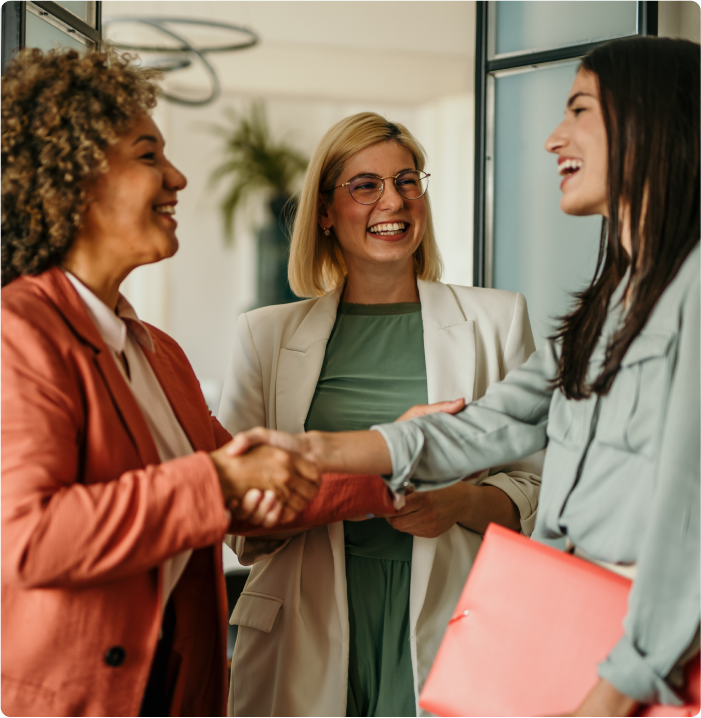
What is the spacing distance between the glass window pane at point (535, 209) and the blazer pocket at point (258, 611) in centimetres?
139

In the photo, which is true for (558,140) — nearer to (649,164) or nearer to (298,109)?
(649,164)

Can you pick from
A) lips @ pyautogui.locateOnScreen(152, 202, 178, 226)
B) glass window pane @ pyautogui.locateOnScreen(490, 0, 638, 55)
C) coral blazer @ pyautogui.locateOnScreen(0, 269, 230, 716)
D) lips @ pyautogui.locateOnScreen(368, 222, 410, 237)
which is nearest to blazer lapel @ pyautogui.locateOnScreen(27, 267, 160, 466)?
coral blazer @ pyautogui.locateOnScreen(0, 269, 230, 716)

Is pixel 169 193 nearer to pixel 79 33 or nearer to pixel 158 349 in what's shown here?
pixel 158 349

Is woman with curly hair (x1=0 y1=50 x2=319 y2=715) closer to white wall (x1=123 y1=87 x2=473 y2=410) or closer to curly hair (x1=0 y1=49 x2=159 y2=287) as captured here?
curly hair (x1=0 y1=49 x2=159 y2=287)

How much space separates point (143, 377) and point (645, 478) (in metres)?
0.90

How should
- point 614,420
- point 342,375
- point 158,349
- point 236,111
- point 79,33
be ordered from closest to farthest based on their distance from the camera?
point 614,420 < point 158,349 < point 342,375 < point 79,33 < point 236,111

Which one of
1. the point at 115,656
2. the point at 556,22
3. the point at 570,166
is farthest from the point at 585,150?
the point at 556,22

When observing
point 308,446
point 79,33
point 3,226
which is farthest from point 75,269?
point 79,33

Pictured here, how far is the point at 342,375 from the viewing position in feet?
6.04

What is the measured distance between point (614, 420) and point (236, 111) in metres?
7.07

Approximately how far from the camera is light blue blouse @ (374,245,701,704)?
3.21 ft

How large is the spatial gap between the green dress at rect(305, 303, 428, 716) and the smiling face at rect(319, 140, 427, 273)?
0.48ft

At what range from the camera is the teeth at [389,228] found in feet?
6.29

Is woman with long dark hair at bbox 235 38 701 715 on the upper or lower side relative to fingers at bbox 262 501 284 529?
upper
